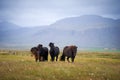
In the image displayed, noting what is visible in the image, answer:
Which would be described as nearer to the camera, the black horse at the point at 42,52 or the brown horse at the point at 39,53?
the brown horse at the point at 39,53

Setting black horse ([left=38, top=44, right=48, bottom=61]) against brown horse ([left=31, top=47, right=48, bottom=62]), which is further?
black horse ([left=38, top=44, right=48, bottom=61])

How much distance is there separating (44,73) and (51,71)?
56.0 inches

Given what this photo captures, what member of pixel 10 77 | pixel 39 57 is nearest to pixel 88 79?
pixel 10 77

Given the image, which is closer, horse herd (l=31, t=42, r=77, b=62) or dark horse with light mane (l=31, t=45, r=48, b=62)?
dark horse with light mane (l=31, t=45, r=48, b=62)

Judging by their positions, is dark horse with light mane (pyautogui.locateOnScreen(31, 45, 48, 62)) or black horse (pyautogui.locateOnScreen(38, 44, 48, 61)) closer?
dark horse with light mane (pyautogui.locateOnScreen(31, 45, 48, 62))

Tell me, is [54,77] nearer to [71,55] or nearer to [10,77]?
[10,77]

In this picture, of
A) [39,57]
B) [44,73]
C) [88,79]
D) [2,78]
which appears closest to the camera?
[2,78]

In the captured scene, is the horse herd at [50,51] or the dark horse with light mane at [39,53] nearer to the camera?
the dark horse with light mane at [39,53]

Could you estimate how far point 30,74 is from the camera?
2059 centimetres

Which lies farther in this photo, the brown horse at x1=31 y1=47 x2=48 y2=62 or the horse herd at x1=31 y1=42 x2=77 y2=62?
the horse herd at x1=31 y1=42 x2=77 y2=62

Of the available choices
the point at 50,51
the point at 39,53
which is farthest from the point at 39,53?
the point at 50,51

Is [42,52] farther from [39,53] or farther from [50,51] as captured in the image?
[50,51]

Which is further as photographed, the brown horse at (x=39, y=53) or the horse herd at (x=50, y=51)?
the horse herd at (x=50, y=51)

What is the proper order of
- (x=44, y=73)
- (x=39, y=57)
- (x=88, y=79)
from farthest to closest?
(x=39, y=57)
(x=44, y=73)
(x=88, y=79)
